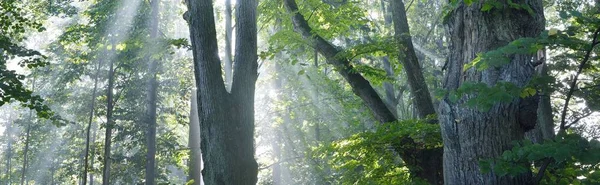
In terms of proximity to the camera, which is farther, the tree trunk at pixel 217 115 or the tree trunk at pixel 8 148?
the tree trunk at pixel 8 148

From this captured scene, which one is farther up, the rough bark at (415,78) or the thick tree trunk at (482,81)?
the rough bark at (415,78)

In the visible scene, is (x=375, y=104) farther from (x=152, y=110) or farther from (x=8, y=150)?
(x=8, y=150)

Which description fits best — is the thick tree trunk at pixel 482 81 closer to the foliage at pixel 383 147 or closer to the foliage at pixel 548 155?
the foliage at pixel 548 155

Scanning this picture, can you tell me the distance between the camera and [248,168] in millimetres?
6492

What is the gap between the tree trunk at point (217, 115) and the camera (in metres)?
6.34

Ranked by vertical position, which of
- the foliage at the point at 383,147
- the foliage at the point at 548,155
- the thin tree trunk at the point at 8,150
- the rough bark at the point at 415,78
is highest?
the thin tree trunk at the point at 8,150

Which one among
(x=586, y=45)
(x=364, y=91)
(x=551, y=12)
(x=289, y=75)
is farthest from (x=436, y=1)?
(x=586, y=45)

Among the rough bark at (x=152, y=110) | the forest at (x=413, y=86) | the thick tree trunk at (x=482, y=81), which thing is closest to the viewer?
the forest at (x=413, y=86)

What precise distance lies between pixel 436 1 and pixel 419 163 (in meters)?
15.5

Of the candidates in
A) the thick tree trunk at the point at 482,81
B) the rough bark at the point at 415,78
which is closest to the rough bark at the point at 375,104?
the rough bark at the point at 415,78

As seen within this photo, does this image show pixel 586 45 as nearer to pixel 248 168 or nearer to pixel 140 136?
pixel 248 168

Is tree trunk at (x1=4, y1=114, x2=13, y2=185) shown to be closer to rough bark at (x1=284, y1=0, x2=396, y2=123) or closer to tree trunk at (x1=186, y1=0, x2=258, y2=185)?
rough bark at (x1=284, y1=0, x2=396, y2=123)

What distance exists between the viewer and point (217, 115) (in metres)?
6.39

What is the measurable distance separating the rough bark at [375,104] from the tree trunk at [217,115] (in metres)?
1.98
